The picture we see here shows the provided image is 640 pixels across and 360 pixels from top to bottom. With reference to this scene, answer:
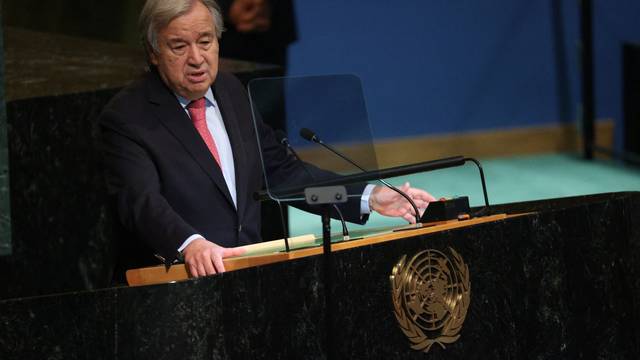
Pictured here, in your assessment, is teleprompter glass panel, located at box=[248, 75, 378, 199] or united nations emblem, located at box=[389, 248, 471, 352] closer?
united nations emblem, located at box=[389, 248, 471, 352]

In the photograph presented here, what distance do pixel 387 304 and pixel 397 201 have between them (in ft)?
1.96

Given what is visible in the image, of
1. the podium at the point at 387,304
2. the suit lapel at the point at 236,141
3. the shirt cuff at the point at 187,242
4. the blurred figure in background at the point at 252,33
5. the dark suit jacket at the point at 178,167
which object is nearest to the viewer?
the podium at the point at 387,304

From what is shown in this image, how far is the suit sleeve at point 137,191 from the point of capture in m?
2.99

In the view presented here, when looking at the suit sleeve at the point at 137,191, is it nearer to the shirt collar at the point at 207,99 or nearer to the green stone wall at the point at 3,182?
the shirt collar at the point at 207,99

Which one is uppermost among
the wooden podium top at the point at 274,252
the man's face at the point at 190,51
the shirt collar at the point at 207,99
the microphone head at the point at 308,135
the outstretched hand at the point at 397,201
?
the man's face at the point at 190,51

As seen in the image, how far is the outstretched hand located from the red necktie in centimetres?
43

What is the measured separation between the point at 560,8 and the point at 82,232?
3971 millimetres

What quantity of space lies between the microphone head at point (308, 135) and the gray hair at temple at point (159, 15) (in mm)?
456

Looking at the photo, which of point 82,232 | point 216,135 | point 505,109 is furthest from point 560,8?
point 216,135

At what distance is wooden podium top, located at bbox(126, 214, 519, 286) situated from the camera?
273 centimetres

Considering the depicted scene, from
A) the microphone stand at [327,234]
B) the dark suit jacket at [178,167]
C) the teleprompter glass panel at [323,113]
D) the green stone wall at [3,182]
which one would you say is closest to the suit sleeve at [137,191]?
the dark suit jacket at [178,167]

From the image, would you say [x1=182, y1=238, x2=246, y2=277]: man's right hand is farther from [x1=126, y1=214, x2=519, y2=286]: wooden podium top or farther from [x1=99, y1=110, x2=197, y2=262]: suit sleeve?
[x1=99, y1=110, x2=197, y2=262]: suit sleeve

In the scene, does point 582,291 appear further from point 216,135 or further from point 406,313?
point 216,135

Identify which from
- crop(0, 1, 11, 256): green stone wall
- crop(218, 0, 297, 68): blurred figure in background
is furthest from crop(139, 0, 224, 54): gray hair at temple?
crop(218, 0, 297, 68): blurred figure in background
